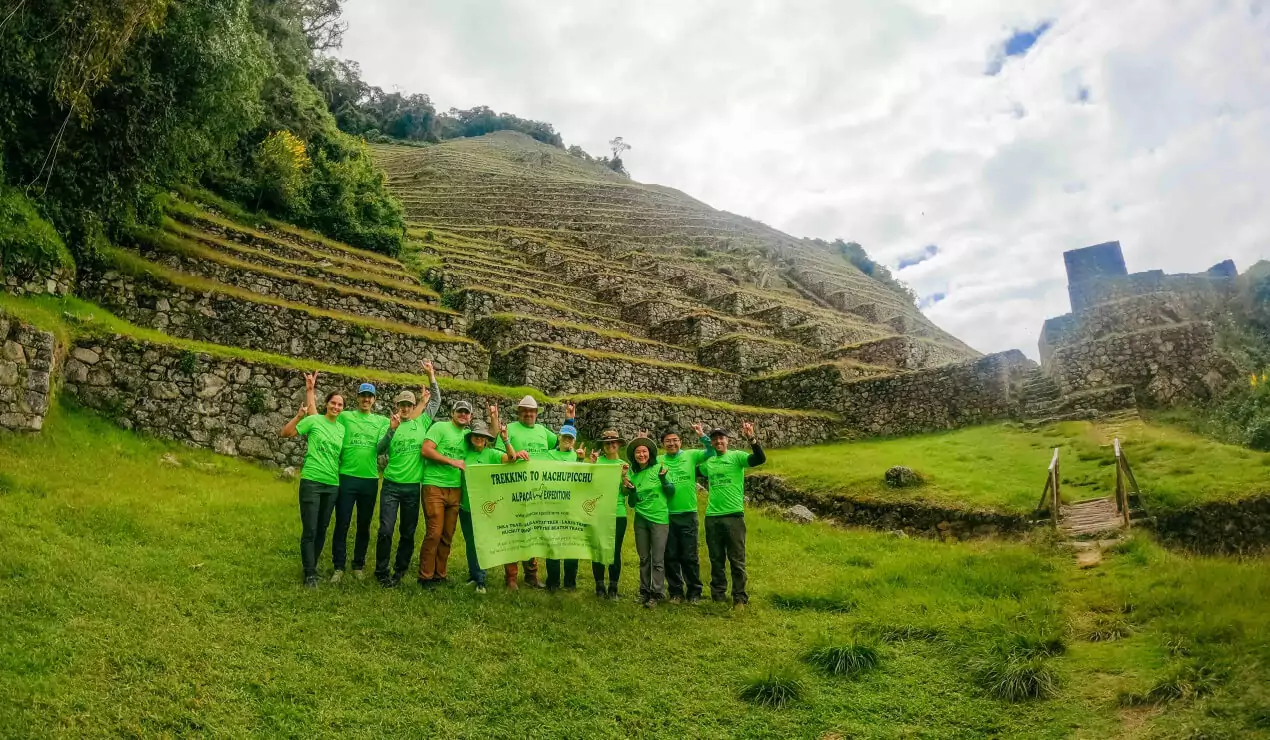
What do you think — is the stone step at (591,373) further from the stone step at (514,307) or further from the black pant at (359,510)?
the black pant at (359,510)

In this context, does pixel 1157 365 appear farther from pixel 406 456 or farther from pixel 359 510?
pixel 359 510

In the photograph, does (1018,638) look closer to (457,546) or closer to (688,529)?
(688,529)

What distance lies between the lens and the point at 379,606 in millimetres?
6547

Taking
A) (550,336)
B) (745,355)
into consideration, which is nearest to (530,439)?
(550,336)

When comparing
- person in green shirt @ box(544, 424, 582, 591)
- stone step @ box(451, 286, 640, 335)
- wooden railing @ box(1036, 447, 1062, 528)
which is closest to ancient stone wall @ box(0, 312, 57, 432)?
person in green shirt @ box(544, 424, 582, 591)

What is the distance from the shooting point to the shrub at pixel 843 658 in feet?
19.7

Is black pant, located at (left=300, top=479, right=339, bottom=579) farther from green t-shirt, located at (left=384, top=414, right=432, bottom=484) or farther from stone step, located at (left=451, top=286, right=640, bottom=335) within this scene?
stone step, located at (left=451, top=286, right=640, bottom=335)

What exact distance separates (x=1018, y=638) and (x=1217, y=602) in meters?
1.58

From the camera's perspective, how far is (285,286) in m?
14.9

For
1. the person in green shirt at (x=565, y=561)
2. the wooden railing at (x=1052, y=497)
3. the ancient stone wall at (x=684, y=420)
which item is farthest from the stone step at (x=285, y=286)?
the wooden railing at (x=1052, y=497)

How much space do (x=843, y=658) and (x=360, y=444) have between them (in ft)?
16.2

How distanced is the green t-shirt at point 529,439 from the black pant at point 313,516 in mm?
1825

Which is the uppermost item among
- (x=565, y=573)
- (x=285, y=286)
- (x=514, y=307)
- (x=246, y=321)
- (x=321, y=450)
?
(x=514, y=307)

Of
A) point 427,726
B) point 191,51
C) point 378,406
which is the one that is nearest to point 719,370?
point 378,406
